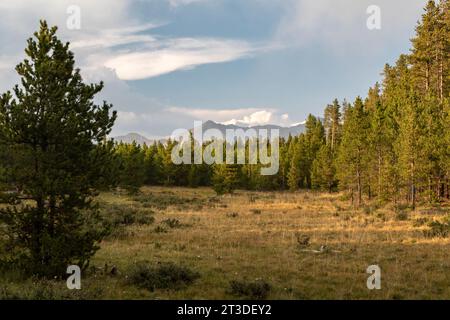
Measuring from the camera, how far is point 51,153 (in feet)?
36.0

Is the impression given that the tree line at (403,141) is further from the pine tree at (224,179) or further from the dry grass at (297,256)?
the dry grass at (297,256)

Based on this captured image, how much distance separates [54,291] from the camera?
978cm

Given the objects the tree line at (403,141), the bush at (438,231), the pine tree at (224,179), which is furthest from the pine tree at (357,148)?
the pine tree at (224,179)

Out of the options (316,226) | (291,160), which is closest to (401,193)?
(316,226)

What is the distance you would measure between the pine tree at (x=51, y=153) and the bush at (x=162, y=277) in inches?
65.5

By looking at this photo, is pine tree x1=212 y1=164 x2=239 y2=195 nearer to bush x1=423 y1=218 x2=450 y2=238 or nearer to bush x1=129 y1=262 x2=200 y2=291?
bush x1=423 y1=218 x2=450 y2=238

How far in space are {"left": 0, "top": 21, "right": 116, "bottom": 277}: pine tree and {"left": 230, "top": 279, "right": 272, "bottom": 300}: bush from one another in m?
4.35

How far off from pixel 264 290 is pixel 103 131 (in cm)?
682

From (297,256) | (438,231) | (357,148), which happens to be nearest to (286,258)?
(297,256)

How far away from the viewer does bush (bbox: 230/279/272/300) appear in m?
10.4

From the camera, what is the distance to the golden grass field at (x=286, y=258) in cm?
1091
